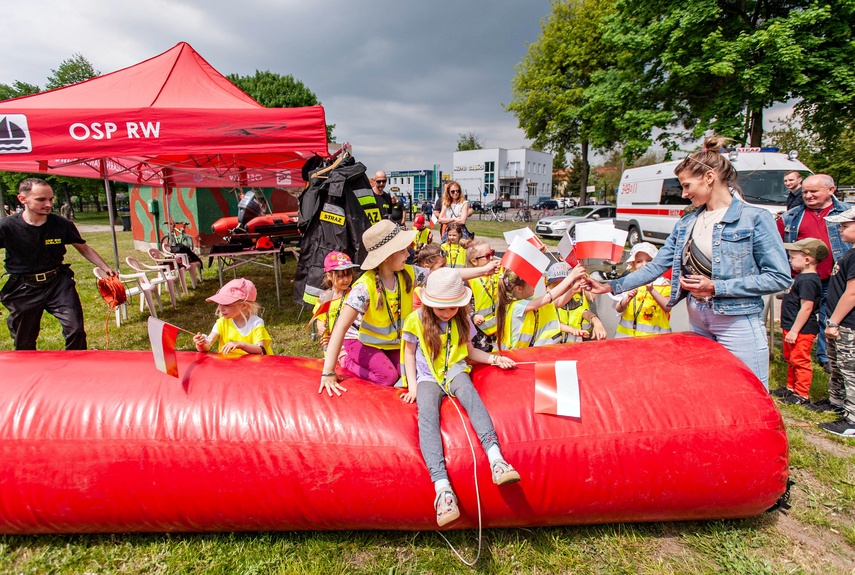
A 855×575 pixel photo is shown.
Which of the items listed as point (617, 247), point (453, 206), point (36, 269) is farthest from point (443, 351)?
point (453, 206)

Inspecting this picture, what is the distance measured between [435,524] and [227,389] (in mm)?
1343

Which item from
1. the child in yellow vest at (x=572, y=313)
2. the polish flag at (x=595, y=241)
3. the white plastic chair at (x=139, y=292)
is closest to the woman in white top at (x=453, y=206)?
the child in yellow vest at (x=572, y=313)

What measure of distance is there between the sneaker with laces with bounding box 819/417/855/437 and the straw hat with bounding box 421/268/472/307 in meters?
3.23

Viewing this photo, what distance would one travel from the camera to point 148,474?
7.30ft

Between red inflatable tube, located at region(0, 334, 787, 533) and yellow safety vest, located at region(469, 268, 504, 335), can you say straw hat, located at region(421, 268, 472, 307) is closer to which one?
red inflatable tube, located at region(0, 334, 787, 533)

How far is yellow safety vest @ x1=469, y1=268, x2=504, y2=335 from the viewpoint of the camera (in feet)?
13.9

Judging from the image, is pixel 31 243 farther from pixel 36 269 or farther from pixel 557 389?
pixel 557 389

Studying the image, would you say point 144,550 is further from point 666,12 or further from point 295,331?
point 666,12

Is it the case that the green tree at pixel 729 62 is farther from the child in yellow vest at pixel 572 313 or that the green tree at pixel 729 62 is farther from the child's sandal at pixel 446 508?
the child's sandal at pixel 446 508

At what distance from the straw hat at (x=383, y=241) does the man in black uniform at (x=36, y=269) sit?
2976 millimetres

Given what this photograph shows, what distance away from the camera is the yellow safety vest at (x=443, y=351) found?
2.52 metres

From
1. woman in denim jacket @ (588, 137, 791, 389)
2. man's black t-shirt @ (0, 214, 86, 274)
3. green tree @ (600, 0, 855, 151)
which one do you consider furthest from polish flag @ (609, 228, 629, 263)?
green tree @ (600, 0, 855, 151)

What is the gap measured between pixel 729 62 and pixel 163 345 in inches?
591

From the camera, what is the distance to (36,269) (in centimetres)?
383
